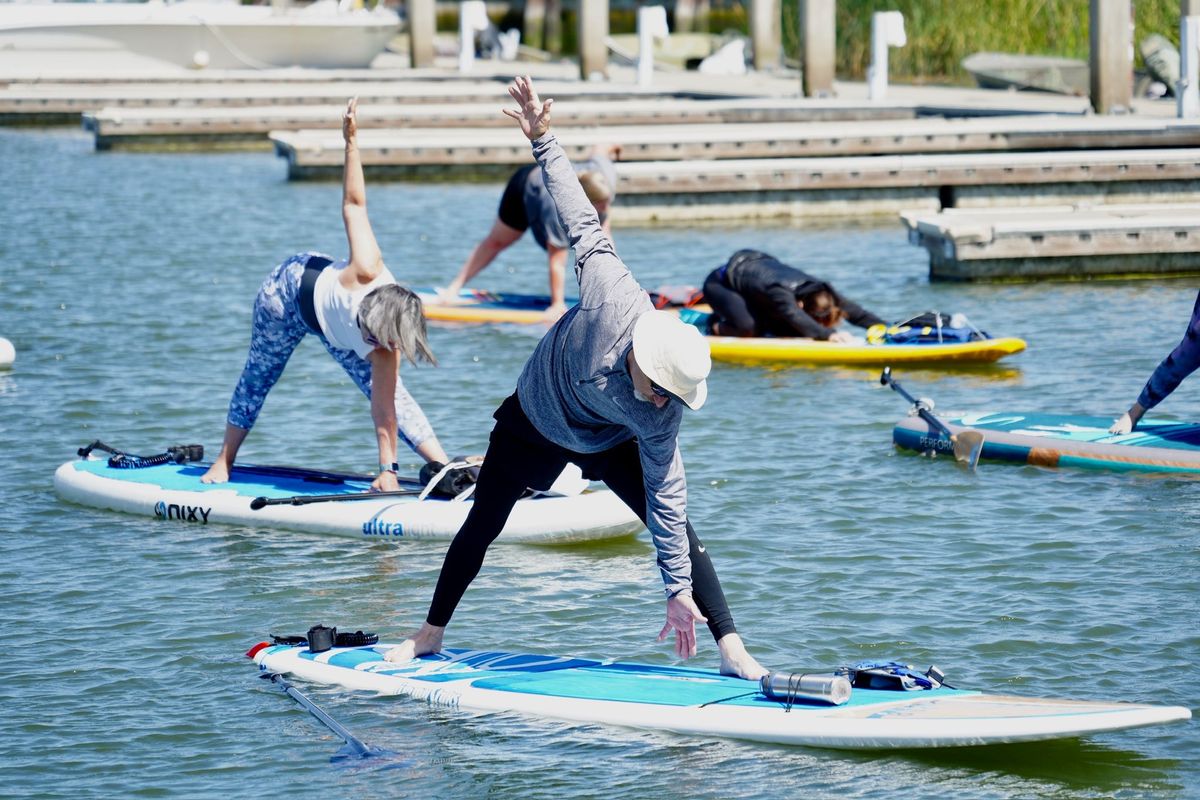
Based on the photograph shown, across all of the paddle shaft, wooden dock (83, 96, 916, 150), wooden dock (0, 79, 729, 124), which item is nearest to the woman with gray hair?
the paddle shaft

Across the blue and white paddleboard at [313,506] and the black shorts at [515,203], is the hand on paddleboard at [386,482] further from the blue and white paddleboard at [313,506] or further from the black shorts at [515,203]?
the black shorts at [515,203]

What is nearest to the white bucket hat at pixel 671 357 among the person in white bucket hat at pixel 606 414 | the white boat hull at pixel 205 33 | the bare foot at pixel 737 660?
the person in white bucket hat at pixel 606 414

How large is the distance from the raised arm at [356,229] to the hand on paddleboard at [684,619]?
9.50 feet

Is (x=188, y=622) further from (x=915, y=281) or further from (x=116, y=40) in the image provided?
(x=116, y=40)

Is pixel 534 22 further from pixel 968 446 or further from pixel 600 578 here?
pixel 600 578

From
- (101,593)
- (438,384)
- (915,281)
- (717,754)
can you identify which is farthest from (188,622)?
(915,281)

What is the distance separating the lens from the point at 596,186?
39.4 ft

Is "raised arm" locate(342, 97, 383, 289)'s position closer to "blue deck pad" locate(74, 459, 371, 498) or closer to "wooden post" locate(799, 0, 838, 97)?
"blue deck pad" locate(74, 459, 371, 498)

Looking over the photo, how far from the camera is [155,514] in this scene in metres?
8.88

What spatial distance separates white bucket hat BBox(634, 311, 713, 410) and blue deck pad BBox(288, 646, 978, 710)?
1.24 m

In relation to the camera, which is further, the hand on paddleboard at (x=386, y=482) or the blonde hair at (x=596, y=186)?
the blonde hair at (x=596, y=186)

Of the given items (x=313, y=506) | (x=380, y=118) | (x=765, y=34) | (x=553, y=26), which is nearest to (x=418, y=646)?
(x=313, y=506)

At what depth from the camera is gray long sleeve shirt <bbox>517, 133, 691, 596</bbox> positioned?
17.8 feet

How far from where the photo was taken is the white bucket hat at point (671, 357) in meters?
5.18
